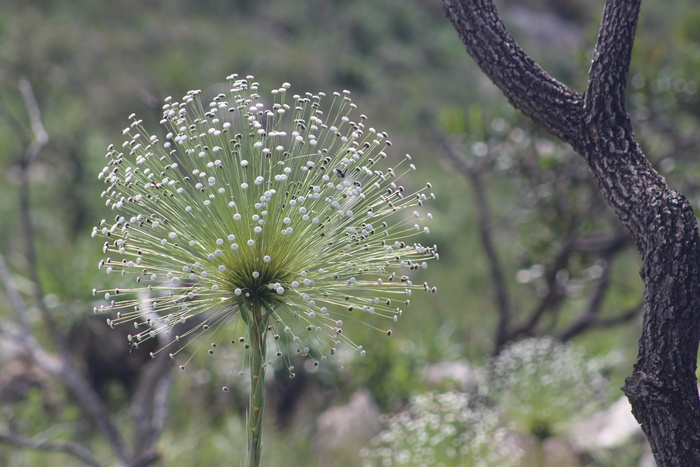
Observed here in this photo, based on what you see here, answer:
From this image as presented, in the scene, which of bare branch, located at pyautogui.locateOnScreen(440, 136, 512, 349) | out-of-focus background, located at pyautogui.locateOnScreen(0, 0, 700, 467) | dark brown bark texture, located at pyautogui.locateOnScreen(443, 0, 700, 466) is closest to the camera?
dark brown bark texture, located at pyautogui.locateOnScreen(443, 0, 700, 466)

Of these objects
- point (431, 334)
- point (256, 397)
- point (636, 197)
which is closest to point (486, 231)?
point (431, 334)

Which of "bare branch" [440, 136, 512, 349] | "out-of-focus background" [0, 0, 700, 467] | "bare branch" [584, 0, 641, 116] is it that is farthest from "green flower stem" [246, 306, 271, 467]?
"bare branch" [440, 136, 512, 349]

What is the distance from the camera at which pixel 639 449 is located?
5.98 metres

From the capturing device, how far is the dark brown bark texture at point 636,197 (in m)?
2.09

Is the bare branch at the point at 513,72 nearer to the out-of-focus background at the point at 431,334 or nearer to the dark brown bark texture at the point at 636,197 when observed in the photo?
the dark brown bark texture at the point at 636,197

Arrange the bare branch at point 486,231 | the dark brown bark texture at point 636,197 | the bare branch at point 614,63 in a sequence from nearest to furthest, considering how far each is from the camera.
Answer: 1. the dark brown bark texture at point 636,197
2. the bare branch at point 614,63
3. the bare branch at point 486,231

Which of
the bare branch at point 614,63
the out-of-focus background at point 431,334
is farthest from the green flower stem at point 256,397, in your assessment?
the bare branch at point 614,63

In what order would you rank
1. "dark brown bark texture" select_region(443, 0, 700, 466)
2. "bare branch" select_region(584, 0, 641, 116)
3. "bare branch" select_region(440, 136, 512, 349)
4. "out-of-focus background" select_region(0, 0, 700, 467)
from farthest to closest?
"bare branch" select_region(440, 136, 512, 349), "out-of-focus background" select_region(0, 0, 700, 467), "bare branch" select_region(584, 0, 641, 116), "dark brown bark texture" select_region(443, 0, 700, 466)

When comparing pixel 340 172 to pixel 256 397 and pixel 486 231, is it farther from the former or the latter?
pixel 486 231

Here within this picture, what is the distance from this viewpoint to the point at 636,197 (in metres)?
2.19

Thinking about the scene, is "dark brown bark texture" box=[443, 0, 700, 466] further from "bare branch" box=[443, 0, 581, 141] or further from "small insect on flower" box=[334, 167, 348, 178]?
"small insect on flower" box=[334, 167, 348, 178]

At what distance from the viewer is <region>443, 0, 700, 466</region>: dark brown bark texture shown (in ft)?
6.86

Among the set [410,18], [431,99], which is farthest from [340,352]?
[410,18]

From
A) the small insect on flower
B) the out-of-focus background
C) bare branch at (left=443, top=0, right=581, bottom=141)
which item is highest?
the out-of-focus background
